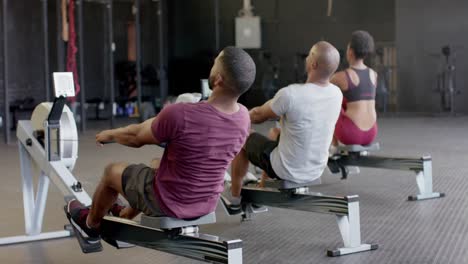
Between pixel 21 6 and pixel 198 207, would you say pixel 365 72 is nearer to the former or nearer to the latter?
pixel 198 207

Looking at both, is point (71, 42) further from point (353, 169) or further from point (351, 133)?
point (351, 133)

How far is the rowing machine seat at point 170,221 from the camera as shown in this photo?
10.3 ft

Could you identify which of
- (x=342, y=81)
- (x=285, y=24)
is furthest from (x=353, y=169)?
(x=285, y=24)

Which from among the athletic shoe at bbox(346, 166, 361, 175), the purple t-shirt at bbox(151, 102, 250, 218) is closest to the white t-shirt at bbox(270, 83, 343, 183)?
the purple t-shirt at bbox(151, 102, 250, 218)

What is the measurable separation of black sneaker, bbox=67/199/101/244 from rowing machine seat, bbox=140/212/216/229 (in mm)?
402

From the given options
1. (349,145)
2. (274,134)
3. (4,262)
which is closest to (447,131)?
(349,145)

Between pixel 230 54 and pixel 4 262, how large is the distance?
1.69m

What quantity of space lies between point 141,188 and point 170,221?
201mm

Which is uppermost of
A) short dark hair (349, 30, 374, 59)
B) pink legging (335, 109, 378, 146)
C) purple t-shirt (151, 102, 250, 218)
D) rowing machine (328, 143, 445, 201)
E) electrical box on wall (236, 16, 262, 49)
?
electrical box on wall (236, 16, 262, 49)

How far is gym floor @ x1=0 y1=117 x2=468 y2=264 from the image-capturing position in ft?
12.7

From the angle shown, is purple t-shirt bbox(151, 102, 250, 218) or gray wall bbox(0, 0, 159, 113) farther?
gray wall bbox(0, 0, 159, 113)

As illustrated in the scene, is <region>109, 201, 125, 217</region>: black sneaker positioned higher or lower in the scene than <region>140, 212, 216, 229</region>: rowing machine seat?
lower

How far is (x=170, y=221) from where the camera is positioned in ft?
10.3

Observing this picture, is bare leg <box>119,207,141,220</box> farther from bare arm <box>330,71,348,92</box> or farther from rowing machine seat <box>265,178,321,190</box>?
bare arm <box>330,71,348,92</box>
